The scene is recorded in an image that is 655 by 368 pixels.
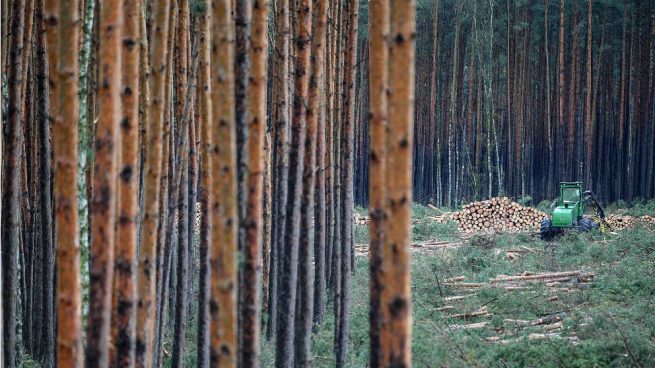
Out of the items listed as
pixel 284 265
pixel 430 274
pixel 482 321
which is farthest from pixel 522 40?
pixel 284 265

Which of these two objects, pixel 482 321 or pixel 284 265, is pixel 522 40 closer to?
pixel 482 321

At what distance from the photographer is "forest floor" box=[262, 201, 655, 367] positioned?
26.6 ft

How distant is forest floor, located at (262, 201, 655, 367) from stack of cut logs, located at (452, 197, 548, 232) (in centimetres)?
355

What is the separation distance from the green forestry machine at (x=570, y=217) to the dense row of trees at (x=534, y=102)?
29.0ft

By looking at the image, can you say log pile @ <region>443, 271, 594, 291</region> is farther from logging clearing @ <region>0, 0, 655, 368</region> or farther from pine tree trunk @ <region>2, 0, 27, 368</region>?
pine tree trunk @ <region>2, 0, 27, 368</region>

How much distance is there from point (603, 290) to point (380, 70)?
873 cm

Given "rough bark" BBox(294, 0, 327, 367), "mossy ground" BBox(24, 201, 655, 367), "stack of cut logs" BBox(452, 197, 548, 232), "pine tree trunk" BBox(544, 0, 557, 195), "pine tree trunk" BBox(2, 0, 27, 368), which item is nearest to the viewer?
"pine tree trunk" BBox(2, 0, 27, 368)

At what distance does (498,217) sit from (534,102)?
11.1 metres

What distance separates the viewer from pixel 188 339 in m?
9.59

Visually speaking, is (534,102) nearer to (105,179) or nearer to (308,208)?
(308,208)

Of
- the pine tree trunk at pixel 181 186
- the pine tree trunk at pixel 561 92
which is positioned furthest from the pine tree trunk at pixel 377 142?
the pine tree trunk at pixel 561 92

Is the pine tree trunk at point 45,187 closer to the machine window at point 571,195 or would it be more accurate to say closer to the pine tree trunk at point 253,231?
the pine tree trunk at point 253,231

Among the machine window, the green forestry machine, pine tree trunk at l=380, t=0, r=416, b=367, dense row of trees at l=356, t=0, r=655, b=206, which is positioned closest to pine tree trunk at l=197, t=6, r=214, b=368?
pine tree trunk at l=380, t=0, r=416, b=367

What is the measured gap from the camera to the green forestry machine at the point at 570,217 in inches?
659
